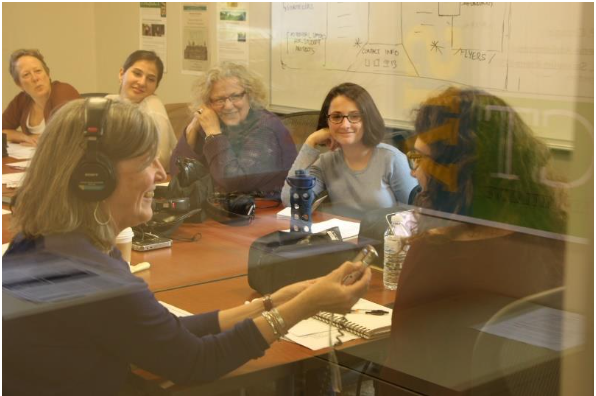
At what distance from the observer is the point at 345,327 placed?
1.32 meters

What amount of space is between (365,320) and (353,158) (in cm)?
28

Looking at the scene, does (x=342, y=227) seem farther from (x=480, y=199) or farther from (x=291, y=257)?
(x=480, y=199)

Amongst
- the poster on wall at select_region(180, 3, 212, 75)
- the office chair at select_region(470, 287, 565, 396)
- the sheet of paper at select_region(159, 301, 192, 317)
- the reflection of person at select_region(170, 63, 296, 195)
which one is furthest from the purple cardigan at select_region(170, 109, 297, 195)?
the office chair at select_region(470, 287, 565, 396)

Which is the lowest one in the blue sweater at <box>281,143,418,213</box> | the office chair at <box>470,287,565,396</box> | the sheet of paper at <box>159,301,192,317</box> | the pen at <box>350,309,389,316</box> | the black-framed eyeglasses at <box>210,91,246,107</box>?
the office chair at <box>470,287,565,396</box>

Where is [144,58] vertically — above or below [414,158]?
above

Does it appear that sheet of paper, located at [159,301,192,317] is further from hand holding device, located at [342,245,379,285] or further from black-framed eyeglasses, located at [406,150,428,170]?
black-framed eyeglasses, located at [406,150,428,170]

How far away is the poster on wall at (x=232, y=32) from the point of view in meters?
1.17

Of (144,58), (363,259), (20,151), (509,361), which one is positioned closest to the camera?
(20,151)

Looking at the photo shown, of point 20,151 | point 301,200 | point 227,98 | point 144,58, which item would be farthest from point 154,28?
point 301,200

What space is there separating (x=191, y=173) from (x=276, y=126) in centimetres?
18

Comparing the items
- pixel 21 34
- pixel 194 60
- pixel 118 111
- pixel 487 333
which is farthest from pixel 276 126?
pixel 487 333

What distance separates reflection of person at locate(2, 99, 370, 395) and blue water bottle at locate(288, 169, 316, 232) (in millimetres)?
269

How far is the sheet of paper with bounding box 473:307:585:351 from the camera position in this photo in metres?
1.30

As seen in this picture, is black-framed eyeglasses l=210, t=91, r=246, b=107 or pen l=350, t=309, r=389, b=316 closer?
black-framed eyeglasses l=210, t=91, r=246, b=107
